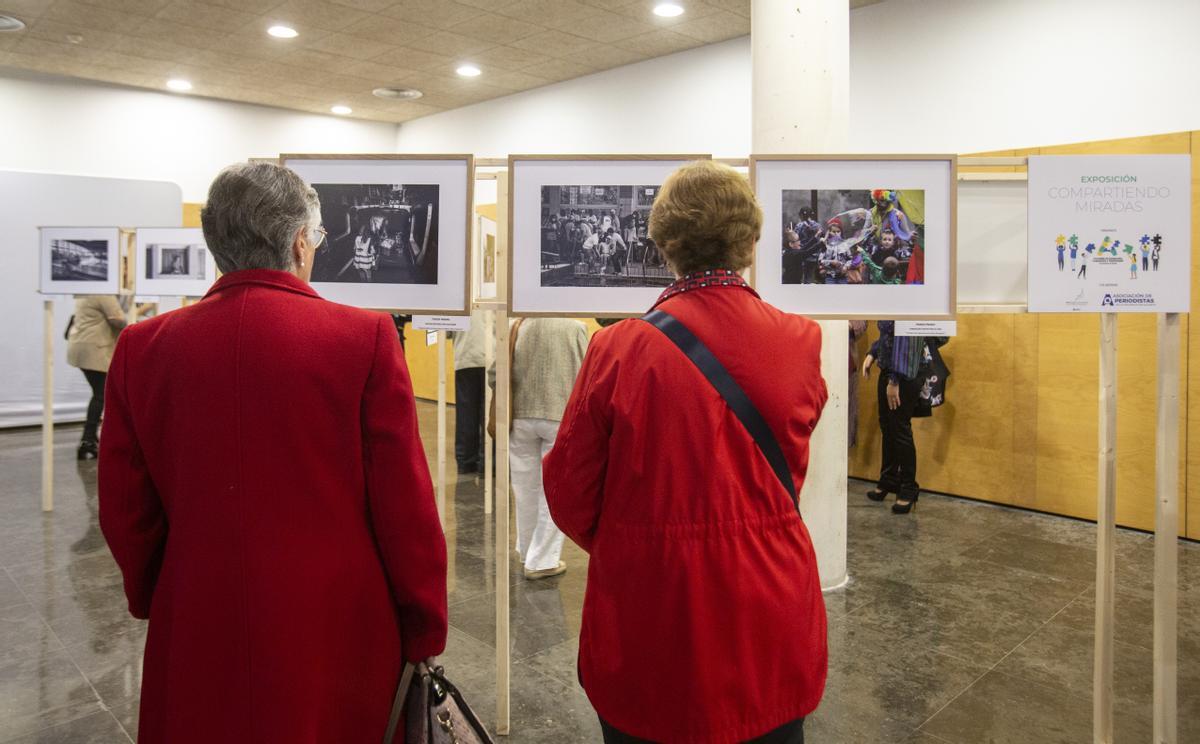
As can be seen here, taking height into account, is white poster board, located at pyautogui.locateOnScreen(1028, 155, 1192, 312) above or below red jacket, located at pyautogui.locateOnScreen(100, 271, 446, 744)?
above

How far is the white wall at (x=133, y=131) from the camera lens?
872 cm

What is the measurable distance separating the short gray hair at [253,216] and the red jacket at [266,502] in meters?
0.04

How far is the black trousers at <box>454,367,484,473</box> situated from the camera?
21.2 ft

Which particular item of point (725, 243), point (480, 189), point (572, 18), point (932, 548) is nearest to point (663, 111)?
point (572, 18)

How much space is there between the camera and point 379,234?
2.61 meters

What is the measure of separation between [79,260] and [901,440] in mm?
5740

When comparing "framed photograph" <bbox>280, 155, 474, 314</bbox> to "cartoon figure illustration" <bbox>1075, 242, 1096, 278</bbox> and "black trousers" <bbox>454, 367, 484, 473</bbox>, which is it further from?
"black trousers" <bbox>454, 367, 484, 473</bbox>

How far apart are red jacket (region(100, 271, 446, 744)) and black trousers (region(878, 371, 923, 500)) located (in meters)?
4.76

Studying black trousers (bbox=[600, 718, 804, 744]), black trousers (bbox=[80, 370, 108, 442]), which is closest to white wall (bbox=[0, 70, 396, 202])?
black trousers (bbox=[80, 370, 108, 442])

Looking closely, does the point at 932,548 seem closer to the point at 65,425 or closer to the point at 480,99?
the point at 480,99

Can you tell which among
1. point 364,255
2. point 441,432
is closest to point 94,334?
point 441,432

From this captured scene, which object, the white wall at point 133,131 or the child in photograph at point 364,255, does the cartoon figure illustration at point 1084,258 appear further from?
the white wall at point 133,131

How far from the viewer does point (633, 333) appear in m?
1.44

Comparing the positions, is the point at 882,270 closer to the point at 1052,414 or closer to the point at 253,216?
the point at 253,216
